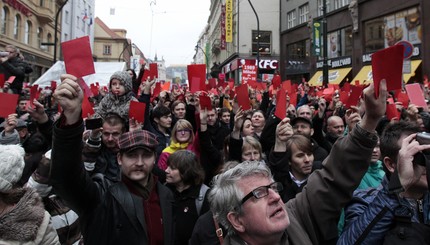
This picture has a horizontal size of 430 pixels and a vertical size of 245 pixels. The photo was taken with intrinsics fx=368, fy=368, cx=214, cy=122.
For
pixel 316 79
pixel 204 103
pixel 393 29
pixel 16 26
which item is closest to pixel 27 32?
pixel 16 26

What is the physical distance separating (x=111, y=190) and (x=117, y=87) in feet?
8.00

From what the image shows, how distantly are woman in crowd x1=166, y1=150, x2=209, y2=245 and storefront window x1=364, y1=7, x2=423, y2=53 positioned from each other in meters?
18.6

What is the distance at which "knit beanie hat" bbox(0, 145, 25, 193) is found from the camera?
2.03 m

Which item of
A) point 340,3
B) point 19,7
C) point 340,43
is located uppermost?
point 19,7

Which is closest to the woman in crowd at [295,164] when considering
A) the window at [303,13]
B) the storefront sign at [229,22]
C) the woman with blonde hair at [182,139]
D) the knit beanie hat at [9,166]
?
the woman with blonde hair at [182,139]

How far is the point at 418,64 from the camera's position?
59.7ft

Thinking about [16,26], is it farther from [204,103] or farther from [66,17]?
[204,103]

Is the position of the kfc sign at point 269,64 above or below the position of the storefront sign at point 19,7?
below

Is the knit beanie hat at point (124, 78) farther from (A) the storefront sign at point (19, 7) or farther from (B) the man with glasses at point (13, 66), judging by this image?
(A) the storefront sign at point (19, 7)

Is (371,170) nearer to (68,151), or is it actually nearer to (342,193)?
(342,193)

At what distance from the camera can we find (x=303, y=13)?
3059 centimetres

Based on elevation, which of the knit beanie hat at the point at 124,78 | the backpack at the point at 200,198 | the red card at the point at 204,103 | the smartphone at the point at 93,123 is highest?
the knit beanie hat at the point at 124,78

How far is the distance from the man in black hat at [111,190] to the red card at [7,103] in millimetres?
2072

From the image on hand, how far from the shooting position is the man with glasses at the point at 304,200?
1836mm
